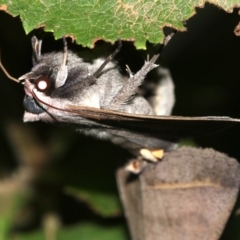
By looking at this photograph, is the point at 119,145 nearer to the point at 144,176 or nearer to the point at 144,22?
the point at 144,176

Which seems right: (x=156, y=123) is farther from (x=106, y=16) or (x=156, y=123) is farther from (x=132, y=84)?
(x=106, y=16)

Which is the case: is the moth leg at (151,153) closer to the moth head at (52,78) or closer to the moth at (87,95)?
the moth at (87,95)

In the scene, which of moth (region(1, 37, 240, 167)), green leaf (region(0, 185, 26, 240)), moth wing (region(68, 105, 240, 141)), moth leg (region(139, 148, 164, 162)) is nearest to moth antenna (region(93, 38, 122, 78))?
moth (region(1, 37, 240, 167))

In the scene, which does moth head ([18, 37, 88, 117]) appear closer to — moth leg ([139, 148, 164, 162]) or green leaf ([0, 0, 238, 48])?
green leaf ([0, 0, 238, 48])

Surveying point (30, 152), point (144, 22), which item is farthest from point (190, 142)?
point (30, 152)

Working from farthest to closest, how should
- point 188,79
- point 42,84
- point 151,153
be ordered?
point 188,79
point 151,153
point 42,84

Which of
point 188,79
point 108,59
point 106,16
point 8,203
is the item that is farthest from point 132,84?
point 8,203
